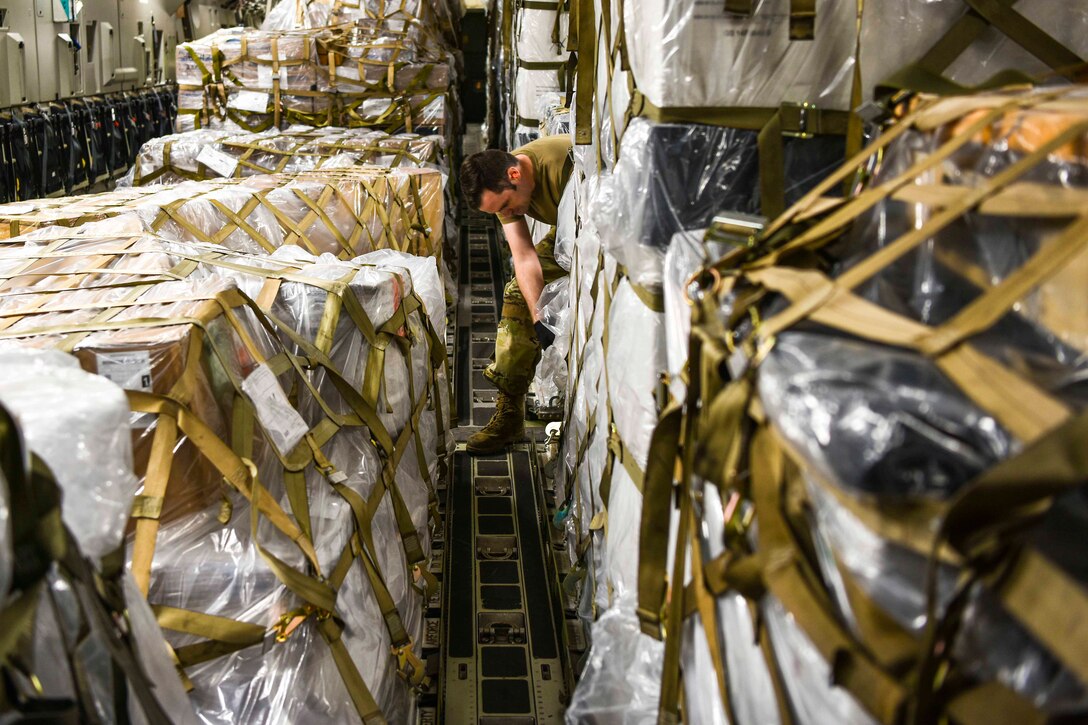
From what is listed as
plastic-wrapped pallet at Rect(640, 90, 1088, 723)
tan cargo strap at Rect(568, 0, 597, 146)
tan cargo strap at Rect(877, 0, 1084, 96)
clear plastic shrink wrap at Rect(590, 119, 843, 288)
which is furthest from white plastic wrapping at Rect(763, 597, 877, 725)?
tan cargo strap at Rect(568, 0, 597, 146)

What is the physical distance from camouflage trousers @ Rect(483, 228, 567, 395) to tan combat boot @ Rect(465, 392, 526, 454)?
0.05m

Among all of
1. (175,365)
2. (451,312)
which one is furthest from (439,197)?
(175,365)

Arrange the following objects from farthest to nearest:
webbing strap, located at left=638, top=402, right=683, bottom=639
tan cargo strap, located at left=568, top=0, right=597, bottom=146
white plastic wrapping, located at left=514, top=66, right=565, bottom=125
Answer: white plastic wrapping, located at left=514, top=66, right=565, bottom=125
tan cargo strap, located at left=568, top=0, right=597, bottom=146
webbing strap, located at left=638, top=402, right=683, bottom=639

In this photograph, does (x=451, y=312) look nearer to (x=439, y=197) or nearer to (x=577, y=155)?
(x=439, y=197)

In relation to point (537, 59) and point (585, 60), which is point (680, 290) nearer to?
point (585, 60)

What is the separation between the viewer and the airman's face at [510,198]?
4512 mm

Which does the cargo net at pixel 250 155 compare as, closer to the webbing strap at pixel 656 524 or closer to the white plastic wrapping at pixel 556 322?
the white plastic wrapping at pixel 556 322

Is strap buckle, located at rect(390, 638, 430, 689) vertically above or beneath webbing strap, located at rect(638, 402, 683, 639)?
beneath

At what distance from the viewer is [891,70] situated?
82.0 inches

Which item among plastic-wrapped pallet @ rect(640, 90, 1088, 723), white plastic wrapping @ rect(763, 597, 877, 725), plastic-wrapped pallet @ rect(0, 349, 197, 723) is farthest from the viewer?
plastic-wrapped pallet @ rect(0, 349, 197, 723)

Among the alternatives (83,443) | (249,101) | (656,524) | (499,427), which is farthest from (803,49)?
(249,101)

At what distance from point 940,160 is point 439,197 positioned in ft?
15.7

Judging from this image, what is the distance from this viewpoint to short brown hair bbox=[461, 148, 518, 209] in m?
4.45

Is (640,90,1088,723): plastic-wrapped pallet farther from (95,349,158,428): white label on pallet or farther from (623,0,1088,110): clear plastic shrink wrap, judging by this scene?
(95,349,158,428): white label on pallet
